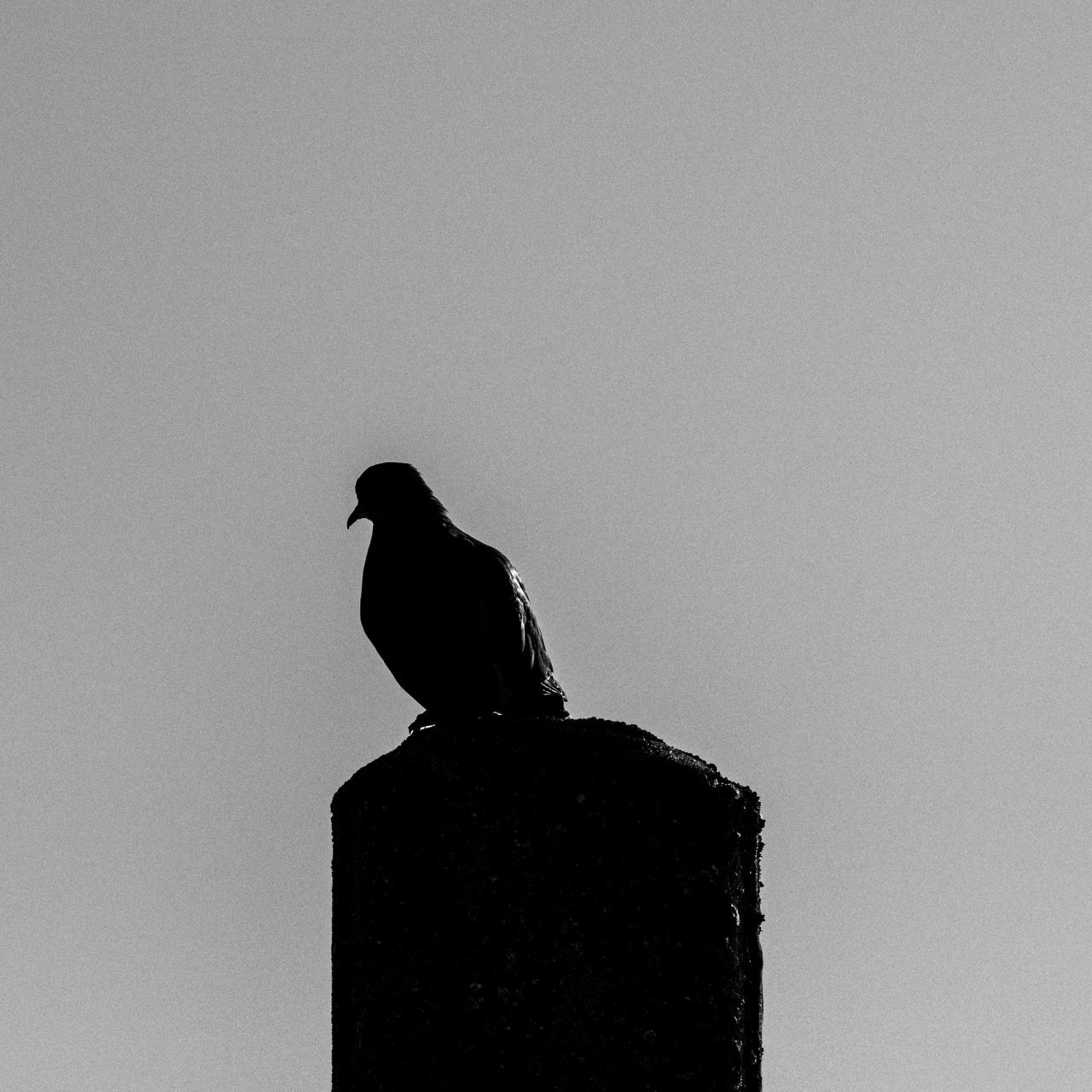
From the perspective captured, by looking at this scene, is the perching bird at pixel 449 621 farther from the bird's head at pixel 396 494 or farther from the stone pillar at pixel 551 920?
the stone pillar at pixel 551 920

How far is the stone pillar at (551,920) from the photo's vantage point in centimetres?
434

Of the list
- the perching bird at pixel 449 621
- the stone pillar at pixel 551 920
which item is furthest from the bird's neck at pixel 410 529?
the stone pillar at pixel 551 920

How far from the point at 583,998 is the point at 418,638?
5.63ft

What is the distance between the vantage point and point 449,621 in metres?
5.85

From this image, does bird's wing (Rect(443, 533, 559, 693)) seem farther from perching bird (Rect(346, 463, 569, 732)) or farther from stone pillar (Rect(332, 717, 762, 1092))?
stone pillar (Rect(332, 717, 762, 1092))

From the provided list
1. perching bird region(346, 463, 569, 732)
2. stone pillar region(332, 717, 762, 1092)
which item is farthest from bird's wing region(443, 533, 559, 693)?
stone pillar region(332, 717, 762, 1092)

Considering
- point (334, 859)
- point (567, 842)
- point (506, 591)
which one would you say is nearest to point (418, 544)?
point (506, 591)

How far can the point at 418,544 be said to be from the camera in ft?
20.1

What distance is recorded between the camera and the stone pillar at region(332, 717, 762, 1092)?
4.34 meters

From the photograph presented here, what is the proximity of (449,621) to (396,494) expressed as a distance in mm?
609

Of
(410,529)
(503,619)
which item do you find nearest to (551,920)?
(503,619)

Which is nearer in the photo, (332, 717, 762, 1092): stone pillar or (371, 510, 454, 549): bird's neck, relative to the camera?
(332, 717, 762, 1092): stone pillar

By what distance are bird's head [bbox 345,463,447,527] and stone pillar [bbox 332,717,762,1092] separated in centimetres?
160

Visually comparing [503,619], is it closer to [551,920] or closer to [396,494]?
[396,494]
